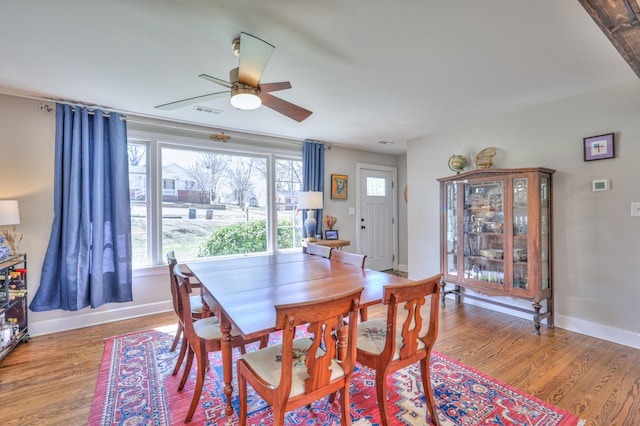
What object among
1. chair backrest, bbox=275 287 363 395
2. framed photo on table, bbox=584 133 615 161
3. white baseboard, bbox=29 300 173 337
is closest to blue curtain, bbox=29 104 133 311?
white baseboard, bbox=29 300 173 337

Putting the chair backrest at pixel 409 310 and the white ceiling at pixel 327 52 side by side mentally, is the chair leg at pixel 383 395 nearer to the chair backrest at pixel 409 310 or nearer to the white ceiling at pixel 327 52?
the chair backrest at pixel 409 310

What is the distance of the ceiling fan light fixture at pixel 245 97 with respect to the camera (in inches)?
73.5

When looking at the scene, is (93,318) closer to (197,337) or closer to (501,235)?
(197,337)

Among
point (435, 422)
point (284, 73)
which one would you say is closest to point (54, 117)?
point (284, 73)

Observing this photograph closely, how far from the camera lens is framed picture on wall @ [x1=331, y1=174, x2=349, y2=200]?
4.91 metres

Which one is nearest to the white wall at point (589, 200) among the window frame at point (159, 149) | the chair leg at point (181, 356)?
the window frame at point (159, 149)

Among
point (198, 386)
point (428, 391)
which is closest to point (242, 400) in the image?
point (198, 386)

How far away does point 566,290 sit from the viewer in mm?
2973

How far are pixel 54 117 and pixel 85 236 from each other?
125cm

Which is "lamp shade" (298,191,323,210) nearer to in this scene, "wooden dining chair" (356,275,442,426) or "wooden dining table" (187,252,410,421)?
"wooden dining table" (187,252,410,421)

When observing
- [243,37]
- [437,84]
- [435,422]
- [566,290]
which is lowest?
[435,422]

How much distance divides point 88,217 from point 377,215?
169 inches

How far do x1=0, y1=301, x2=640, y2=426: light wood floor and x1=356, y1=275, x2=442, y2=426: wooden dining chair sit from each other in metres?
0.95

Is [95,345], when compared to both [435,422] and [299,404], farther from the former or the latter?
[435,422]
